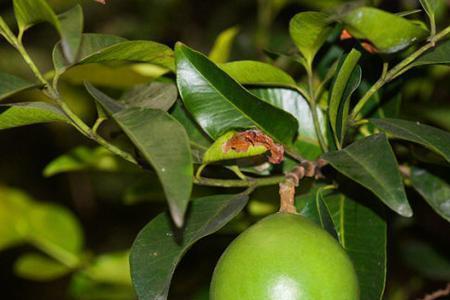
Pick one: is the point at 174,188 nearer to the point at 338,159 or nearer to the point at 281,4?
the point at 338,159

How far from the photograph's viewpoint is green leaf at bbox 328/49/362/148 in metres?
1.03

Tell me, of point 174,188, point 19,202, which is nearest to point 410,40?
point 174,188

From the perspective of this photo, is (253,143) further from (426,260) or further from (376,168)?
(426,260)

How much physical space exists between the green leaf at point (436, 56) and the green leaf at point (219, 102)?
0.66 feet

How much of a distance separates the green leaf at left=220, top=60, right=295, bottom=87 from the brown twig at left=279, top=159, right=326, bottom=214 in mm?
141

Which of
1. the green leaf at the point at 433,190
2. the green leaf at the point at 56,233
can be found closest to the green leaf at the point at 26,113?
the green leaf at the point at 433,190

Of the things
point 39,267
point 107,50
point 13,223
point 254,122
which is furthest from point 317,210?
point 13,223

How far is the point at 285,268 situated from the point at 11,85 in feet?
1.34

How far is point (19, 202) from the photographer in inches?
85.4

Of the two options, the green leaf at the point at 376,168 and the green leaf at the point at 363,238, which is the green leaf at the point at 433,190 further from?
the green leaf at the point at 376,168

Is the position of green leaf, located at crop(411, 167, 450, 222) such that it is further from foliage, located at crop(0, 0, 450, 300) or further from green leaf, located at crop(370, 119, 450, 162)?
green leaf, located at crop(370, 119, 450, 162)

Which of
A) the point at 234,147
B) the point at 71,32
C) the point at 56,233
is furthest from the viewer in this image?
the point at 56,233

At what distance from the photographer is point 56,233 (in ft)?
6.75

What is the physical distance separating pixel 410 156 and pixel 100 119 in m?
0.58
